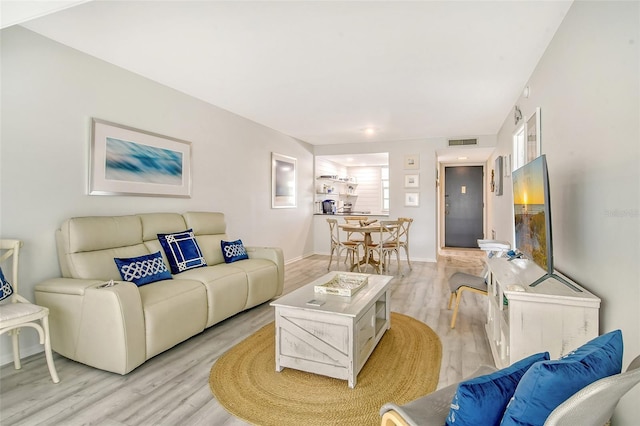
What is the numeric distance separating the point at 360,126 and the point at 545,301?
436 cm

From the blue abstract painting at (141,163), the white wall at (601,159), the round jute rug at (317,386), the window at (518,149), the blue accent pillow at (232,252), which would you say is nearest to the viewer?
the white wall at (601,159)

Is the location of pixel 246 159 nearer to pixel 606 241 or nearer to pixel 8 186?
pixel 8 186

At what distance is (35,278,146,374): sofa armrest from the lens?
7.28 feet

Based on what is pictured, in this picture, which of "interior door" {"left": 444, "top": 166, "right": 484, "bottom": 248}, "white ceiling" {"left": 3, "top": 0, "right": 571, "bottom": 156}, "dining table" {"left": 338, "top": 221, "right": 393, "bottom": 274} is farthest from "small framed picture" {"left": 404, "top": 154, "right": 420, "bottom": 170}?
"interior door" {"left": 444, "top": 166, "right": 484, "bottom": 248}

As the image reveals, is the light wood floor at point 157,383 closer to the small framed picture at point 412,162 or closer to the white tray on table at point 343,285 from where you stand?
the white tray on table at point 343,285

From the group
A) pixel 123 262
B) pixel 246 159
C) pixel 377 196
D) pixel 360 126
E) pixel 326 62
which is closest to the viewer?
pixel 123 262

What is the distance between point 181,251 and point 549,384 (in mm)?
3262

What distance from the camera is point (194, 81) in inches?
143

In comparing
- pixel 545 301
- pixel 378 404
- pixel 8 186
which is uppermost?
pixel 8 186

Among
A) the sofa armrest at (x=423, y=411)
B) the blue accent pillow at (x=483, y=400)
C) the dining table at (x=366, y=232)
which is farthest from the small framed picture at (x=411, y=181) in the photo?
the blue accent pillow at (x=483, y=400)

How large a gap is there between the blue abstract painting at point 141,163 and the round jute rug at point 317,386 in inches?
79.8

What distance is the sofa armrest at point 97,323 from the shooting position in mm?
2219

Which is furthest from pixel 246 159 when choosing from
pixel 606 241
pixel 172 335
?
pixel 606 241

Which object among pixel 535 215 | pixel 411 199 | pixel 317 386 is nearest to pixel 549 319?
pixel 535 215
